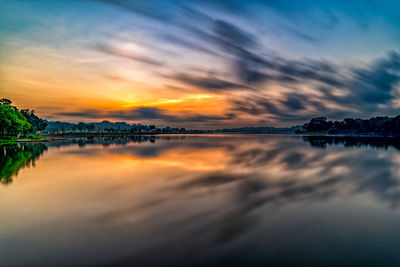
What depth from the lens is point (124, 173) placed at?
21188 mm

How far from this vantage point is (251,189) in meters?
15.1

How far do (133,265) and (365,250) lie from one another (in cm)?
763

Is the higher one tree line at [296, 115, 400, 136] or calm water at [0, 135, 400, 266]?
tree line at [296, 115, 400, 136]

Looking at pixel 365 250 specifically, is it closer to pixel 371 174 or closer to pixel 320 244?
pixel 320 244

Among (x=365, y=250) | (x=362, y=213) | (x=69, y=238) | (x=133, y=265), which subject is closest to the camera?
(x=133, y=265)

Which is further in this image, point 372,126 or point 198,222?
point 372,126

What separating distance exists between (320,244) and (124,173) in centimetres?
1809

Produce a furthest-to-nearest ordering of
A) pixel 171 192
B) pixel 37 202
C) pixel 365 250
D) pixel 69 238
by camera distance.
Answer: pixel 171 192 < pixel 37 202 < pixel 69 238 < pixel 365 250

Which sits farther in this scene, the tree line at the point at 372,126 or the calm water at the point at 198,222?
the tree line at the point at 372,126

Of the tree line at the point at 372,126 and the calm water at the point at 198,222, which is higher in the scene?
the tree line at the point at 372,126

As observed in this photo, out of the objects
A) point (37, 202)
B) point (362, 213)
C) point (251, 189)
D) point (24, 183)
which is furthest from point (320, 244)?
point (24, 183)

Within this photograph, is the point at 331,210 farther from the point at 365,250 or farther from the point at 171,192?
the point at 171,192

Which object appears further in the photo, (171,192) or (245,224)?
(171,192)

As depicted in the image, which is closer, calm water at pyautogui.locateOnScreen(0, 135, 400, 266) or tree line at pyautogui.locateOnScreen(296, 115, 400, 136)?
calm water at pyautogui.locateOnScreen(0, 135, 400, 266)
